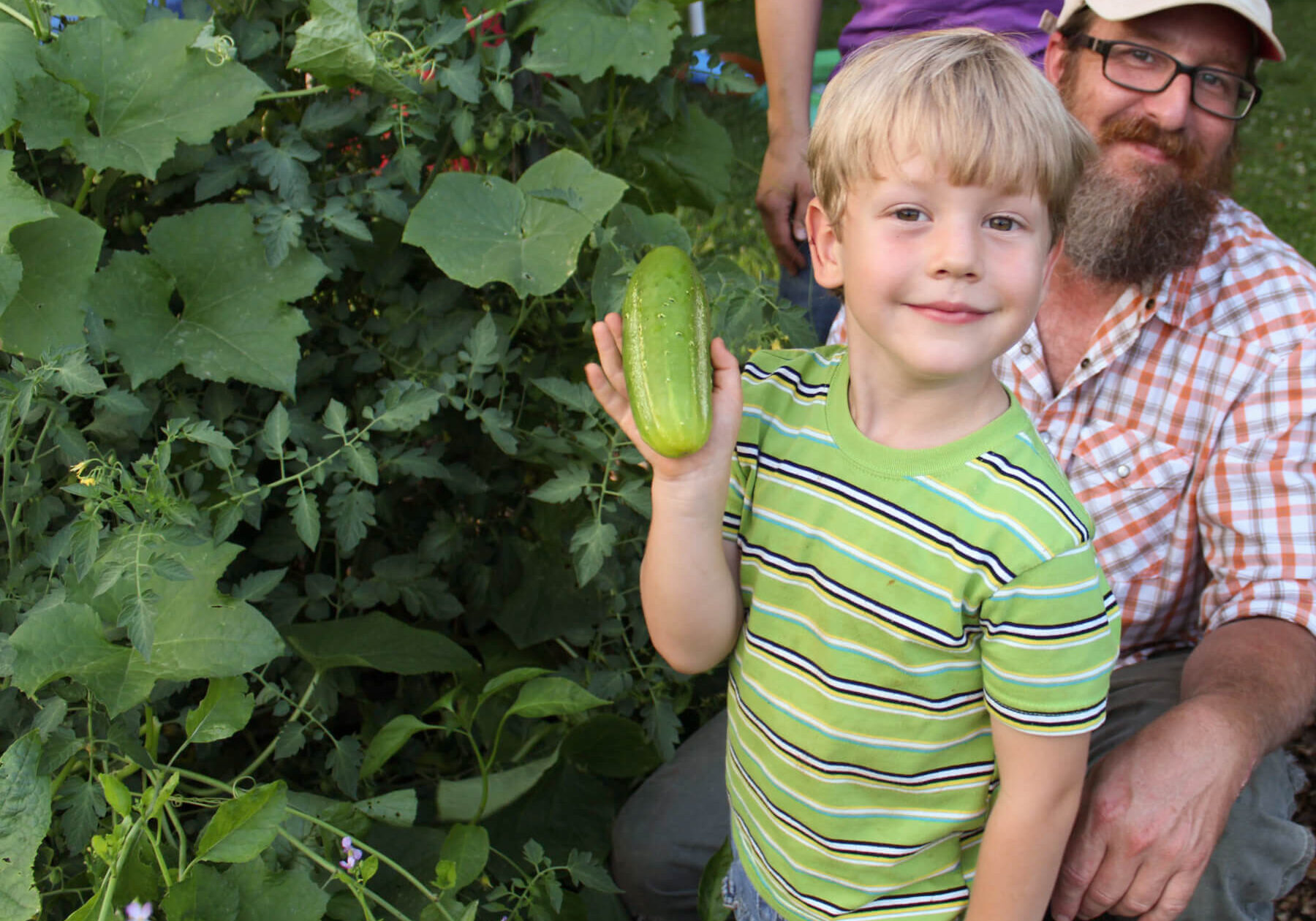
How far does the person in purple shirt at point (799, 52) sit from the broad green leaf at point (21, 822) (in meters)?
1.78

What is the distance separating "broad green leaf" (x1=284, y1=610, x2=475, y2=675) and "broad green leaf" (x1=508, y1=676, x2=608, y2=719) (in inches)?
6.2

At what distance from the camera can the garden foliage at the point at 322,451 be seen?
60.5 inches

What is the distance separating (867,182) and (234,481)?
995 mm

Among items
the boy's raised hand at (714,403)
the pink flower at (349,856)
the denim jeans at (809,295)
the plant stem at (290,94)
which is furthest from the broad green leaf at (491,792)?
the denim jeans at (809,295)

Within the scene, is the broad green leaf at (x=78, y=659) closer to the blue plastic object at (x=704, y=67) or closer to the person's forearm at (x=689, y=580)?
the person's forearm at (x=689, y=580)

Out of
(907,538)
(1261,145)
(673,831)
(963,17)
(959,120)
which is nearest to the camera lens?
(959,120)

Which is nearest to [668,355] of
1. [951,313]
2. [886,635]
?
[951,313]

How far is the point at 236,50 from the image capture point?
73.7 inches

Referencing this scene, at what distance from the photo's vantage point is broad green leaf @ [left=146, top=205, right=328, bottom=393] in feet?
5.94

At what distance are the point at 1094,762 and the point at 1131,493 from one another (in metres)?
0.50

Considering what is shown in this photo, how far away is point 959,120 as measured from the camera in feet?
4.04

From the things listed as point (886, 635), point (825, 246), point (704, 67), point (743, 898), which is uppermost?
point (825, 246)

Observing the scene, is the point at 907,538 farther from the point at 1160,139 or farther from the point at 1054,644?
the point at 1160,139

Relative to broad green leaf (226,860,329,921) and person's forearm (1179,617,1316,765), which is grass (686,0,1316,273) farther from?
broad green leaf (226,860,329,921)
